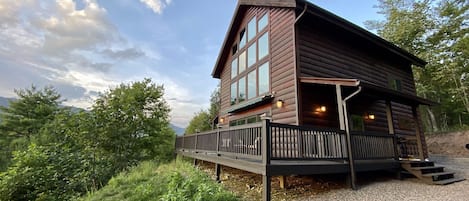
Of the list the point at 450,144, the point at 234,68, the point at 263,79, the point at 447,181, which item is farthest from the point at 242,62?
the point at 450,144

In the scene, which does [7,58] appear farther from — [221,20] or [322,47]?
[322,47]

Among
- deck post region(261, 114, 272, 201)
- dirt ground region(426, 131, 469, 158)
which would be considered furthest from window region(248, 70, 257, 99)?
dirt ground region(426, 131, 469, 158)

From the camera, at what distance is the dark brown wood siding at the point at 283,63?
6.50 metres

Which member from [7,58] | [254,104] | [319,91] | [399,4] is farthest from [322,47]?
[7,58]

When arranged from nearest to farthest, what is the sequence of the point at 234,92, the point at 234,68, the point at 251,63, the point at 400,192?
the point at 400,192
the point at 251,63
the point at 234,92
the point at 234,68

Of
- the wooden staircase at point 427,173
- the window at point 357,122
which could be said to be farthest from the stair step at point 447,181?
the window at point 357,122

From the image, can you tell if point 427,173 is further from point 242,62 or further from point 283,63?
point 242,62

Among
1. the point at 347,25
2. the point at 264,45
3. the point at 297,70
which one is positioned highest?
the point at 347,25

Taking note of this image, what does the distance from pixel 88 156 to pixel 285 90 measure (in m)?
9.44

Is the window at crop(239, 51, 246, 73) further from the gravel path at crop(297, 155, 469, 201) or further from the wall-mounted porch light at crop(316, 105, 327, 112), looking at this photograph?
the gravel path at crop(297, 155, 469, 201)

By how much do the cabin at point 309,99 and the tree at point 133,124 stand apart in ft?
8.87

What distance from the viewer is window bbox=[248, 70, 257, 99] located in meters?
8.86

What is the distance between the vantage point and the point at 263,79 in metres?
8.32

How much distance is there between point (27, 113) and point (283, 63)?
2229 cm
